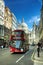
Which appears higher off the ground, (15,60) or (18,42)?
(18,42)

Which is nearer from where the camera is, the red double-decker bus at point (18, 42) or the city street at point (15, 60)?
the city street at point (15, 60)

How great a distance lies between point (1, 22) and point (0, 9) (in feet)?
16.8

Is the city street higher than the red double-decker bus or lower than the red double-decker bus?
lower

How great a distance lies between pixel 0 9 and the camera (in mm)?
92250

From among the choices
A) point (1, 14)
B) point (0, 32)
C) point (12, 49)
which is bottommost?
point (12, 49)

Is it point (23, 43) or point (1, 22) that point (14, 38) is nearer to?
point (23, 43)

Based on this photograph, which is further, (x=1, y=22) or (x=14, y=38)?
(x=1, y=22)

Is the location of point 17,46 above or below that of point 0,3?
below

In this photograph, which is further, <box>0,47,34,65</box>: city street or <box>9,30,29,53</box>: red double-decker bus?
<box>9,30,29,53</box>: red double-decker bus

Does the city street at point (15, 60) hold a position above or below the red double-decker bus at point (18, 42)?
below

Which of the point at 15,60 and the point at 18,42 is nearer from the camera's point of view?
the point at 15,60

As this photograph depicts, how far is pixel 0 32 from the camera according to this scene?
93250 mm

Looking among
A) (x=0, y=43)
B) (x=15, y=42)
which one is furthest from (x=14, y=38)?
(x=0, y=43)

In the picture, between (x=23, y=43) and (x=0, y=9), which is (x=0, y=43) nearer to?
(x=0, y=9)
